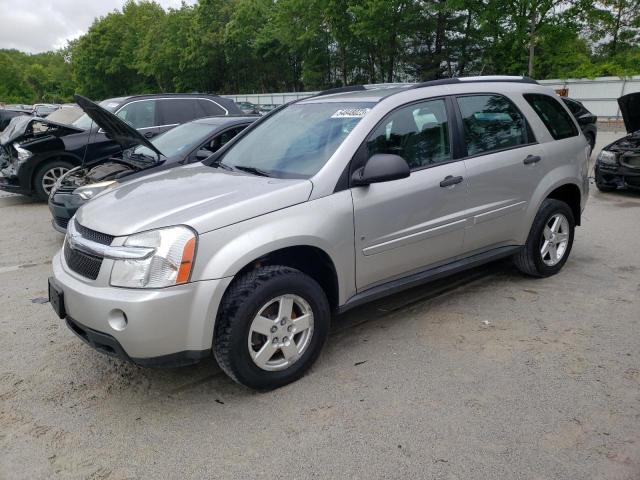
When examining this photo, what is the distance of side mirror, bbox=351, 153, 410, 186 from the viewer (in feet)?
10.8

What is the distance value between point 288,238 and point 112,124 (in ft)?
10.8

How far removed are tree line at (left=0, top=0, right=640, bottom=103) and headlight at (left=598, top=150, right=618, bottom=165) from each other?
15.5ft

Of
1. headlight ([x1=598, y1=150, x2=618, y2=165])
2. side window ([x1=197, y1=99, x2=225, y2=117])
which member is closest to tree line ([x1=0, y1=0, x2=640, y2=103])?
headlight ([x1=598, y1=150, x2=618, y2=165])

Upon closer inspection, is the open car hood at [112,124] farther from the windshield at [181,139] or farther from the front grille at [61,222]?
the front grille at [61,222]

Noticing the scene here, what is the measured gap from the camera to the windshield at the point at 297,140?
3.55 metres

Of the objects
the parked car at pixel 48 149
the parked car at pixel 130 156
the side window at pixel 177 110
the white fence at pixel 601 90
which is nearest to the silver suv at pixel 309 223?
the parked car at pixel 130 156

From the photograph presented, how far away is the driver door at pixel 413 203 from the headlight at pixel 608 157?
6211 millimetres

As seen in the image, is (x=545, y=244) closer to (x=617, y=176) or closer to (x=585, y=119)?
(x=617, y=176)

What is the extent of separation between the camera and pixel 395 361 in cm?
351

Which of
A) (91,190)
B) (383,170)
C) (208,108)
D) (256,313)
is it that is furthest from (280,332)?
(208,108)

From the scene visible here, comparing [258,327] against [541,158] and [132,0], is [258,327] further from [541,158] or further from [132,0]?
[132,0]

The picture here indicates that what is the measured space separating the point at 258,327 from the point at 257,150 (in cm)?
157

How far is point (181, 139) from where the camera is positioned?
265 inches

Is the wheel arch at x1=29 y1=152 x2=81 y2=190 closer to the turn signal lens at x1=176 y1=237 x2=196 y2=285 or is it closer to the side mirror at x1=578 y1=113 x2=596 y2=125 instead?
the turn signal lens at x1=176 y1=237 x2=196 y2=285
